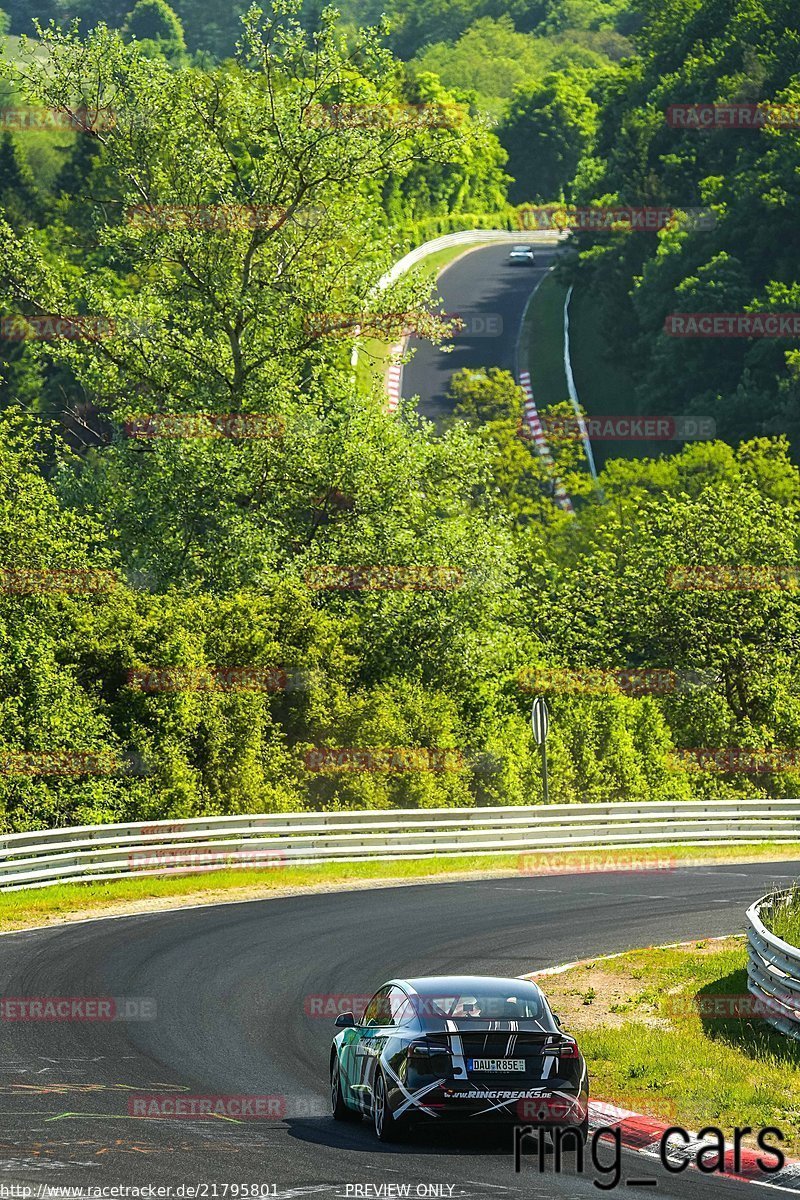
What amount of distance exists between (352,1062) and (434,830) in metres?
22.0

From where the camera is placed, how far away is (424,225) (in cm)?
12288

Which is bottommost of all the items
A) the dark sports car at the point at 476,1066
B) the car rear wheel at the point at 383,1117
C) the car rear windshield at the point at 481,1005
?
the car rear wheel at the point at 383,1117

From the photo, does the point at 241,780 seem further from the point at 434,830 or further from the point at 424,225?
the point at 424,225

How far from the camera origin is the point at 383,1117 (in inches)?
440

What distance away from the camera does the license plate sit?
1086 cm

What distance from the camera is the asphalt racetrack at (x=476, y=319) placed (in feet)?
296

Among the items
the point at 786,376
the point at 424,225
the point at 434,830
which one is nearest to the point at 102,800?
the point at 434,830

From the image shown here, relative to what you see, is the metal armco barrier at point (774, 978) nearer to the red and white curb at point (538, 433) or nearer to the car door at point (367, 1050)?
the car door at point (367, 1050)

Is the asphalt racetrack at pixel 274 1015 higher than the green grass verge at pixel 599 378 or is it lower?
lower

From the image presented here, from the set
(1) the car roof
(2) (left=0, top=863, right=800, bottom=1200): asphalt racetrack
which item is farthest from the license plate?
(1) the car roof

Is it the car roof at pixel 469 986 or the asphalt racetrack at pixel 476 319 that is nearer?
the car roof at pixel 469 986

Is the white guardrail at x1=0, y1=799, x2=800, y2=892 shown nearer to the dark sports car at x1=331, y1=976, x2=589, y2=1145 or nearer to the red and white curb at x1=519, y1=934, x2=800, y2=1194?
the red and white curb at x1=519, y1=934, x2=800, y2=1194

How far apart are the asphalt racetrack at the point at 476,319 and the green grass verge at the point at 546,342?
2.88ft

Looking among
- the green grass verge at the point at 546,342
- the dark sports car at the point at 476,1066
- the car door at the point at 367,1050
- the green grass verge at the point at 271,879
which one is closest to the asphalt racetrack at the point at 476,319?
the green grass verge at the point at 546,342
